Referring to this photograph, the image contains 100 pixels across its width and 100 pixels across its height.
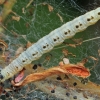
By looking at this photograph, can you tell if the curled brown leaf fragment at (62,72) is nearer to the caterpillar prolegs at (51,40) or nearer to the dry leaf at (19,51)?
the caterpillar prolegs at (51,40)

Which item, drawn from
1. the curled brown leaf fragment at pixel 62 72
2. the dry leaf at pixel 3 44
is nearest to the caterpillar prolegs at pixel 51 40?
the curled brown leaf fragment at pixel 62 72

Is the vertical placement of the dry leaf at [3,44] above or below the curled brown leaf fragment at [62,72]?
above

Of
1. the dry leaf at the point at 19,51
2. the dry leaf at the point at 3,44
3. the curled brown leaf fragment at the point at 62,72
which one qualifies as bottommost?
the curled brown leaf fragment at the point at 62,72

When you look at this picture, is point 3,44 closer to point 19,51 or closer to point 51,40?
point 19,51

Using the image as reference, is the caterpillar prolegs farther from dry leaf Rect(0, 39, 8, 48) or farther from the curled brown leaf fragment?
dry leaf Rect(0, 39, 8, 48)

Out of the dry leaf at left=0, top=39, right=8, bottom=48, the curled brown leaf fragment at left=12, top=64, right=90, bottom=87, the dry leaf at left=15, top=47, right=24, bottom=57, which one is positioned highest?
the dry leaf at left=0, top=39, right=8, bottom=48

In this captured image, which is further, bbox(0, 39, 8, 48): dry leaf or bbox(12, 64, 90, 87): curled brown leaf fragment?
bbox(0, 39, 8, 48): dry leaf

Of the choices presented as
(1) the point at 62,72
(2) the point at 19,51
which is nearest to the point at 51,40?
(1) the point at 62,72

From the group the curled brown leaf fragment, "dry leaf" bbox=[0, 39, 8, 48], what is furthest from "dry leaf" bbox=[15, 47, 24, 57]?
the curled brown leaf fragment

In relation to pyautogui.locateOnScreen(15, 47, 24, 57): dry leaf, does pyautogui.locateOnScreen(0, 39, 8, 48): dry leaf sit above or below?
above
